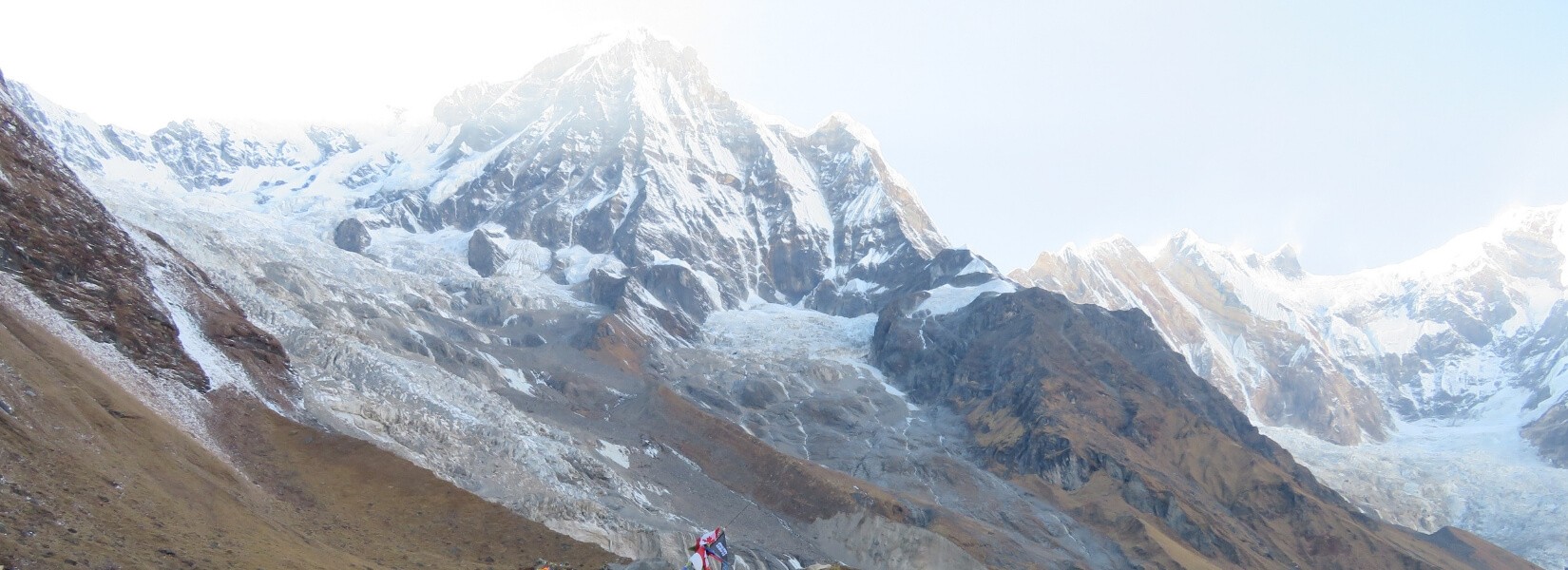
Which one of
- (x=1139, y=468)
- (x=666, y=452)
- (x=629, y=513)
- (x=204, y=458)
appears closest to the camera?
(x=204, y=458)

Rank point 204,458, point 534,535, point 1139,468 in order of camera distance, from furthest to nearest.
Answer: point 1139,468
point 534,535
point 204,458

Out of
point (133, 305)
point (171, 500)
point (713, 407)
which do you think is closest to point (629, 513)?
Result: point (133, 305)

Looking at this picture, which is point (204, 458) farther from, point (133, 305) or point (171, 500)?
point (133, 305)

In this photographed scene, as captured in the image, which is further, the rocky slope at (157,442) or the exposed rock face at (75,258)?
the exposed rock face at (75,258)

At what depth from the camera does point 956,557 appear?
131250mm

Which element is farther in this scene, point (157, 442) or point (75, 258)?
point (75, 258)

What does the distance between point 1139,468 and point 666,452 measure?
283 ft

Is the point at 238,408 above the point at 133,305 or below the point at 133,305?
below

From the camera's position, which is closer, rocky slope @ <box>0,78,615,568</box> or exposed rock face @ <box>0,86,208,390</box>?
rocky slope @ <box>0,78,615,568</box>

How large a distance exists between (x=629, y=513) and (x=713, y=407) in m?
86.8

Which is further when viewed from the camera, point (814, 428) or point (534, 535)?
point (814, 428)

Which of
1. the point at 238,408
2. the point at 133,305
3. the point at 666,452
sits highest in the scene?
the point at 133,305

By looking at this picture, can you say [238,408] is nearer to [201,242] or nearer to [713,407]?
[201,242]

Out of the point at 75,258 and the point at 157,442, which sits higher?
the point at 75,258
